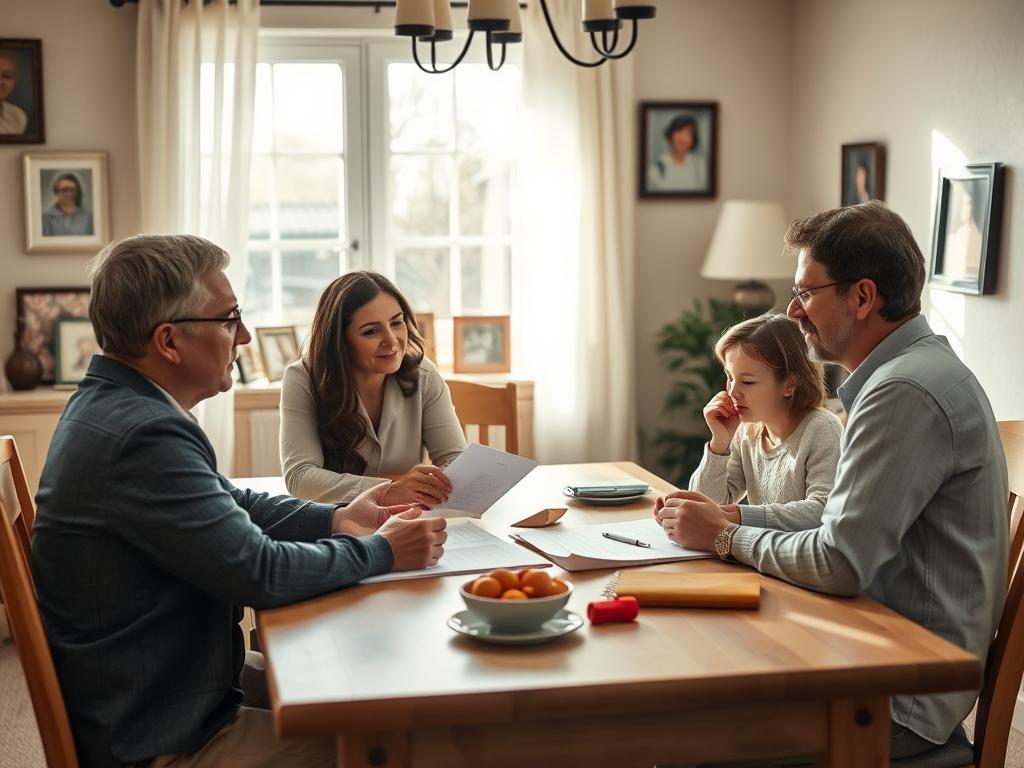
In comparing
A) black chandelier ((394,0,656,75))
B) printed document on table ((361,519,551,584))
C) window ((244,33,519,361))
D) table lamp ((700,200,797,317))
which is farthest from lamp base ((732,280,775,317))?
printed document on table ((361,519,551,584))

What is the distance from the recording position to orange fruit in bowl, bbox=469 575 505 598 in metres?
1.44

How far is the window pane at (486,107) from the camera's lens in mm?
4453

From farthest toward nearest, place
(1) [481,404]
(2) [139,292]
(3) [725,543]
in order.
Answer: (1) [481,404] < (3) [725,543] < (2) [139,292]

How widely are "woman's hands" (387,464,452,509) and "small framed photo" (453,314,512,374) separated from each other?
7.37ft

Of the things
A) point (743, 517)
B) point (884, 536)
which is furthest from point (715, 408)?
point (884, 536)

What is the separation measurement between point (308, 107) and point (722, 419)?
8.78 feet

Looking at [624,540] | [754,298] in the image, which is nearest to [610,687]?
[624,540]

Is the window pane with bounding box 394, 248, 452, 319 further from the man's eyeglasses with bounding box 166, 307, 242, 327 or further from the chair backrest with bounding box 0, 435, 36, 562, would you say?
the man's eyeglasses with bounding box 166, 307, 242, 327

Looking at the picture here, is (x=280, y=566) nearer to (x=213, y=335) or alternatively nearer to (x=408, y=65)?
(x=213, y=335)

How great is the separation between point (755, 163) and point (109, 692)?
150 inches

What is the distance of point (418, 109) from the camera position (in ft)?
14.6

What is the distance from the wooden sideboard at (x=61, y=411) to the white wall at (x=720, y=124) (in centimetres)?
56

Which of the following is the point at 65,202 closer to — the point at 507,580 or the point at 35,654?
the point at 35,654

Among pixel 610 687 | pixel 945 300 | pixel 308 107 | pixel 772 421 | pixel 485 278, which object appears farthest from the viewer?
pixel 485 278
